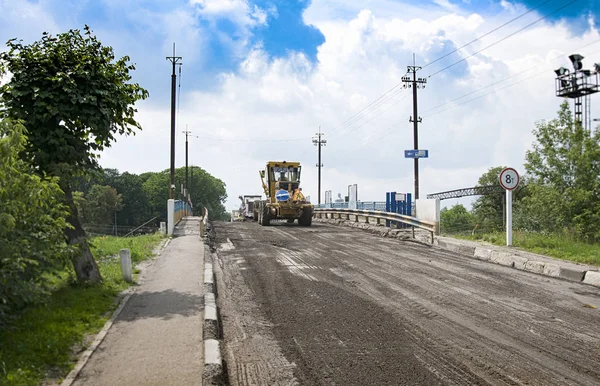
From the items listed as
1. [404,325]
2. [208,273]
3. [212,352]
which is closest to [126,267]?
[208,273]

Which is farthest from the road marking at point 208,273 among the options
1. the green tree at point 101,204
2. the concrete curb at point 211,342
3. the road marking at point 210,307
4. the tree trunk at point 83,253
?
the green tree at point 101,204

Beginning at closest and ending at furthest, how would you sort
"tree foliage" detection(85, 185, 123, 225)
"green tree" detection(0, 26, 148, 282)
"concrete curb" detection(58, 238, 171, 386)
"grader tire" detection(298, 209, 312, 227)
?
"concrete curb" detection(58, 238, 171, 386), "green tree" detection(0, 26, 148, 282), "grader tire" detection(298, 209, 312, 227), "tree foliage" detection(85, 185, 123, 225)

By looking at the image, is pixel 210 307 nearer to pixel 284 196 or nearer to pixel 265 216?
pixel 284 196

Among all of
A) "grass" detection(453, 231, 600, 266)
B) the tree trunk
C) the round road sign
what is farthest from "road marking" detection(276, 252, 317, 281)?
the round road sign

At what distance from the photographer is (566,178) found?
2350 cm

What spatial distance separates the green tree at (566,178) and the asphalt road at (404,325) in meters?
11.1

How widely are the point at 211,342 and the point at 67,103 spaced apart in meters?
5.70

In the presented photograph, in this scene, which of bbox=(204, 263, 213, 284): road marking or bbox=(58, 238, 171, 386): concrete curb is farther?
bbox=(204, 263, 213, 284): road marking

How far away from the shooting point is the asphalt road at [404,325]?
5.50m

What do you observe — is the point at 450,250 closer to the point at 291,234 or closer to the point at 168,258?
the point at 291,234

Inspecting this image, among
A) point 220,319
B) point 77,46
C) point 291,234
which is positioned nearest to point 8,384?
point 220,319

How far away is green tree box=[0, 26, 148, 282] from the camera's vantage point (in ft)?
30.6

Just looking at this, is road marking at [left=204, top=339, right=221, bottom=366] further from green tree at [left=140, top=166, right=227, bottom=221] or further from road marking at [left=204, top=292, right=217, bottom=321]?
green tree at [left=140, top=166, right=227, bottom=221]

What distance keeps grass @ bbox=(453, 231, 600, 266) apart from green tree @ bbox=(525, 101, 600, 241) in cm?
517
